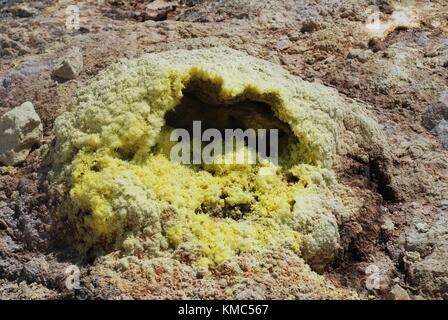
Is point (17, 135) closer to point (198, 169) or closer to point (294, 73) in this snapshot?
point (198, 169)

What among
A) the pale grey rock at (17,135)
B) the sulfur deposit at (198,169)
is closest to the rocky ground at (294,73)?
the pale grey rock at (17,135)

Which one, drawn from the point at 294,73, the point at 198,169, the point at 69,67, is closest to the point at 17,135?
the point at 69,67

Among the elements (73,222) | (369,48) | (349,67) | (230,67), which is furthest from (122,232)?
(369,48)

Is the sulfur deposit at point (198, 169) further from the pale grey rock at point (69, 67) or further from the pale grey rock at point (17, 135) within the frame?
the pale grey rock at point (69, 67)

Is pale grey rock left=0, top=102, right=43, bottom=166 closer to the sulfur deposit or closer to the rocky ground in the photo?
the rocky ground

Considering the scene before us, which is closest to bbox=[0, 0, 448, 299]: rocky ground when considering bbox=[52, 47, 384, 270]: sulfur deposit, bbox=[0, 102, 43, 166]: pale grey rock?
bbox=[0, 102, 43, 166]: pale grey rock

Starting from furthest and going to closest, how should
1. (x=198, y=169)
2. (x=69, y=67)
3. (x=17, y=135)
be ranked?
1. (x=69, y=67)
2. (x=17, y=135)
3. (x=198, y=169)
